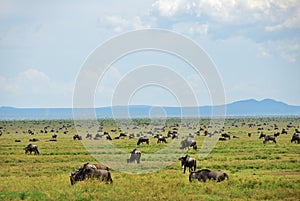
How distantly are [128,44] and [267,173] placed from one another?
44.9ft

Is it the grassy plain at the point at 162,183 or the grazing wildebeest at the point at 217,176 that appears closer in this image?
the grassy plain at the point at 162,183

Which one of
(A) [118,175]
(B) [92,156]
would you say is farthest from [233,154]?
(A) [118,175]

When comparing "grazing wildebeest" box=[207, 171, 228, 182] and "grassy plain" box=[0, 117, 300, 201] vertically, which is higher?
"grazing wildebeest" box=[207, 171, 228, 182]

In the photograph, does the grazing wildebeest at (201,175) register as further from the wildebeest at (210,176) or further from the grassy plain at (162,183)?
the grassy plain at (162,183)

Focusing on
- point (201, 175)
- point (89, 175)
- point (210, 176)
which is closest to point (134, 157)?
point (201, 175)

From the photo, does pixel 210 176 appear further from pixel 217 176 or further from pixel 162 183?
pixel 162 183

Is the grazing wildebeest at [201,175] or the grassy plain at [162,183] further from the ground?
the grazing wildebeest at [201,175]

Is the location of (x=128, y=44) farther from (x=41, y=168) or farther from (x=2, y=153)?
(x=2, y=153)

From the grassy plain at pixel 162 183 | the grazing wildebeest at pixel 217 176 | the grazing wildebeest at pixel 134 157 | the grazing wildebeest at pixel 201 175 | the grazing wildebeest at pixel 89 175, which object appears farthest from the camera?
the grazing wildebeest at pixel 134 157

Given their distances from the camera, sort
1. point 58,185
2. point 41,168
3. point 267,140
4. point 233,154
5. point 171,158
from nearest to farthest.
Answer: point 58,185 < point 41,168 < point 171,158 < point 233,154 < point 267,140

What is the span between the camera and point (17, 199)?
20125 millimetres

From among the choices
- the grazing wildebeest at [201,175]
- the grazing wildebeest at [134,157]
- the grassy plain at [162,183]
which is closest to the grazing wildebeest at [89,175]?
the grassy plain at [162,183]

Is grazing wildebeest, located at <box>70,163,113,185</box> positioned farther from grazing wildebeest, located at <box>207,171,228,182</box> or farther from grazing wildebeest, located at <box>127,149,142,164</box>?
grazing wildebeest, located at <box>127,149,142,164</box>

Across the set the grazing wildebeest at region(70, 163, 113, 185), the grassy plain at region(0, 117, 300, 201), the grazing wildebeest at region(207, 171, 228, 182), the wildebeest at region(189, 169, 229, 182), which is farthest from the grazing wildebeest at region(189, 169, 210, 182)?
the grazing wildebeest at region(70, 163, 113, 185)
